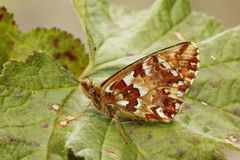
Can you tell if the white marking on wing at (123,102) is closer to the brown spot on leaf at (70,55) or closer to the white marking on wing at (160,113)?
the white marking on wing at (160,113)

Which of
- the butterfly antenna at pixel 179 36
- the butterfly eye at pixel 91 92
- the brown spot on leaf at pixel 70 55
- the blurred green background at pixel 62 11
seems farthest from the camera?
the blurred green background at pixel 62 11

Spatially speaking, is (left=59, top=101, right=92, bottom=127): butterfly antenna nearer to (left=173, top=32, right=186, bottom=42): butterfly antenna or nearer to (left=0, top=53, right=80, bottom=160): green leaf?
(left=0, top=53, right=80, bottom=160): green leaf

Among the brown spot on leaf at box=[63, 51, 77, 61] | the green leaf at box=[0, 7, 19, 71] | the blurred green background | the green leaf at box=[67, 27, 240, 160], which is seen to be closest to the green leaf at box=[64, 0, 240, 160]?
the green leaf at box=[67, 27, 240, 160]

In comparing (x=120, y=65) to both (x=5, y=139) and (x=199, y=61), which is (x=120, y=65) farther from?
(x=5, y=139)

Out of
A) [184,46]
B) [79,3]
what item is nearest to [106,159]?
[184,46]

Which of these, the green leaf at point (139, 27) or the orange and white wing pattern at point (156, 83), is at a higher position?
the green leaf at point (139, 27)

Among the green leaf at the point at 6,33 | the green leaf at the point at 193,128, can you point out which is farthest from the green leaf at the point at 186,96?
the green leaf at the point at 6,33
